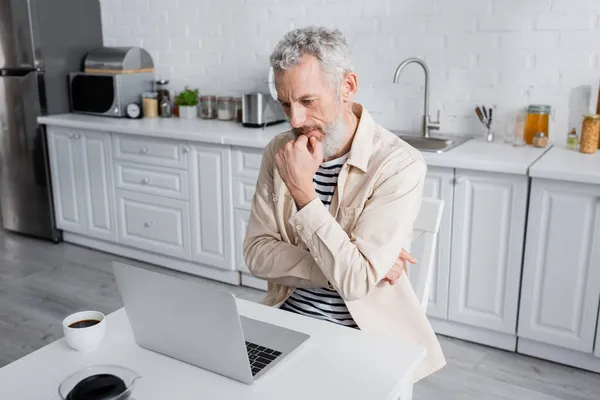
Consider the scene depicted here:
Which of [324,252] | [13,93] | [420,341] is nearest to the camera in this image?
[324,252]

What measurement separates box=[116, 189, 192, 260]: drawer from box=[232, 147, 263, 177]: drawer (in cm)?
43

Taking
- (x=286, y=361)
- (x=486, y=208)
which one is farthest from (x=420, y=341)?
(x=486, y=208)

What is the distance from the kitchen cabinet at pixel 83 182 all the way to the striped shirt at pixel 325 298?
2328 millimetres

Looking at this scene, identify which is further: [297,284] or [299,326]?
[297,284]

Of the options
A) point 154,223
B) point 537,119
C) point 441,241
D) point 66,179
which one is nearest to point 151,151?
point 154,223

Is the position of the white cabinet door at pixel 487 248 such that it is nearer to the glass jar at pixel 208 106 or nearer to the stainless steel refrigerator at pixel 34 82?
the glass jar at pixel 208 106

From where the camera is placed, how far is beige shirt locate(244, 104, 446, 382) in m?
1.33

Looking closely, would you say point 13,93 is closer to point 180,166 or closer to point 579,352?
point 180,166

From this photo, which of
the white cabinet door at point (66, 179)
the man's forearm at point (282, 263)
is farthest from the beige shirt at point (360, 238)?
the white cabinet door at point (66, 179)

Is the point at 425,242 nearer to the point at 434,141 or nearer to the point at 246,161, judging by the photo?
the point at 434,141

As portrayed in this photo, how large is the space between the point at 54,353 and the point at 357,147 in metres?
0.80

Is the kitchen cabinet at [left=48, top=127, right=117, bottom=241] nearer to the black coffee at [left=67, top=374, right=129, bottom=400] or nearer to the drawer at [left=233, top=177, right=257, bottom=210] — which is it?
the drawer at [left=233, top=177, right=257, bottom=210]

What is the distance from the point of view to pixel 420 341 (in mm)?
1477

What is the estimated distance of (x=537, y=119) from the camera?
275 cm
